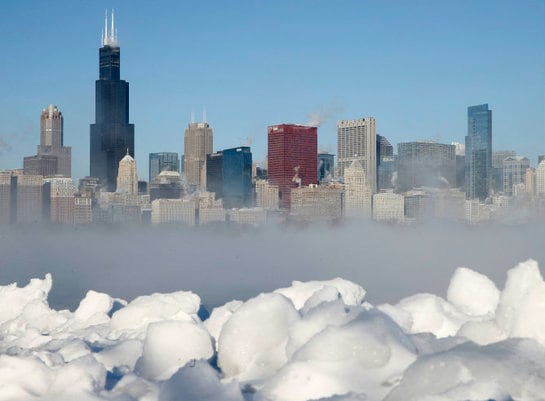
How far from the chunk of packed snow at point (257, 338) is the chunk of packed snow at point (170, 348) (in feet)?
1.08

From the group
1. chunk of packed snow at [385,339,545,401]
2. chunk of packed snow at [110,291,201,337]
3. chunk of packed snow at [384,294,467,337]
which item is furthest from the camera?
chunk of packed snow at [110,291,201,337]

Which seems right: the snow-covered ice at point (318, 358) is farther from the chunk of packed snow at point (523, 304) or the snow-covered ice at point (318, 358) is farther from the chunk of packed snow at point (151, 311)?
the chunk of packed snow at point (151, 311)

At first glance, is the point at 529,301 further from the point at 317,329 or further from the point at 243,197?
the point at 243,197

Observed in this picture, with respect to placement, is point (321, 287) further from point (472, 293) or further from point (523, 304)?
point (523, 304)

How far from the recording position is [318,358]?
789cm

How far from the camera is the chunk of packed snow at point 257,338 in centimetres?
882


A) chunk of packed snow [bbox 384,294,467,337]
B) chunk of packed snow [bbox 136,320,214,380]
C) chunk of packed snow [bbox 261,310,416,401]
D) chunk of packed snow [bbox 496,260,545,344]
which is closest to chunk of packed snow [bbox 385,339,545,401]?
chunk of packed snow [bbox 261,310,416,401]

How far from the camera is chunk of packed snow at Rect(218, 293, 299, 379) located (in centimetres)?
882

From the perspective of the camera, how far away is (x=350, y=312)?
8.87 meters

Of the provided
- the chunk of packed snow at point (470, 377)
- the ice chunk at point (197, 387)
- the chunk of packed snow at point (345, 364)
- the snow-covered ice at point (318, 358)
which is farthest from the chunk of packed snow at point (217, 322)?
the chunk of packed snow at point (470, 377)

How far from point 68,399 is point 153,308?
5.16m

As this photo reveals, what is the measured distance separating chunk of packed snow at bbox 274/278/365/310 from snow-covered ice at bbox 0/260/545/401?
1.11 metres

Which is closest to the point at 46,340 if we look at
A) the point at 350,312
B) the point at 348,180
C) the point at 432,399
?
the point at 350,312

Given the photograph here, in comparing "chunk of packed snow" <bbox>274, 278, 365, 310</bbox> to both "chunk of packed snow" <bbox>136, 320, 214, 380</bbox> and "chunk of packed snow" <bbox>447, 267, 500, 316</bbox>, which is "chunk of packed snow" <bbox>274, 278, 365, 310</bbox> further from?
"chunk of packed snow" <bbox>136, 320, 214, 380</bbox>
